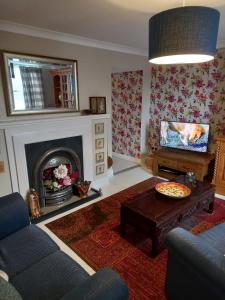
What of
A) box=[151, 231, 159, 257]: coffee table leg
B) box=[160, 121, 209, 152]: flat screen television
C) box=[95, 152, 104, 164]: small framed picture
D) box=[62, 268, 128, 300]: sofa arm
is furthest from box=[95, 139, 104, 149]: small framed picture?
box=[62, 268, 128, 300]: sofa arm

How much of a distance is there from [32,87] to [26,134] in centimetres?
61

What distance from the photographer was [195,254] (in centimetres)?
131

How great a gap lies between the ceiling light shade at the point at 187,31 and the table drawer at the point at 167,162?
8.69ft

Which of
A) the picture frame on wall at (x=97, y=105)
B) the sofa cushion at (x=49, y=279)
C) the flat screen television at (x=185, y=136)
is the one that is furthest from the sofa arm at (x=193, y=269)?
the flat screen television at (x=185, y=136)

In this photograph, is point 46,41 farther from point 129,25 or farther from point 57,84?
point 129,25

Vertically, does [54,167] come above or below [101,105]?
below

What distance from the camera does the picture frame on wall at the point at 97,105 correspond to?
333 centimetres

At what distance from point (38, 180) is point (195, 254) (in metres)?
2.22

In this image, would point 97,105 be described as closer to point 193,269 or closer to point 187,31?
point 187,31

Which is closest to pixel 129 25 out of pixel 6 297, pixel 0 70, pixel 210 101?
pixel 0 70

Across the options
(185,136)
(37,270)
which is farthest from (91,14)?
(185,136)

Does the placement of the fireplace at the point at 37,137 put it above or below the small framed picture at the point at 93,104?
below

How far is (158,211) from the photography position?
2.14m

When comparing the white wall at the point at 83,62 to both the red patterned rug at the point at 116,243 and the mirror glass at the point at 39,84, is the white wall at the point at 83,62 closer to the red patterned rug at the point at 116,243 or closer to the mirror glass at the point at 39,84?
the mirror glass at the point at 39,84
